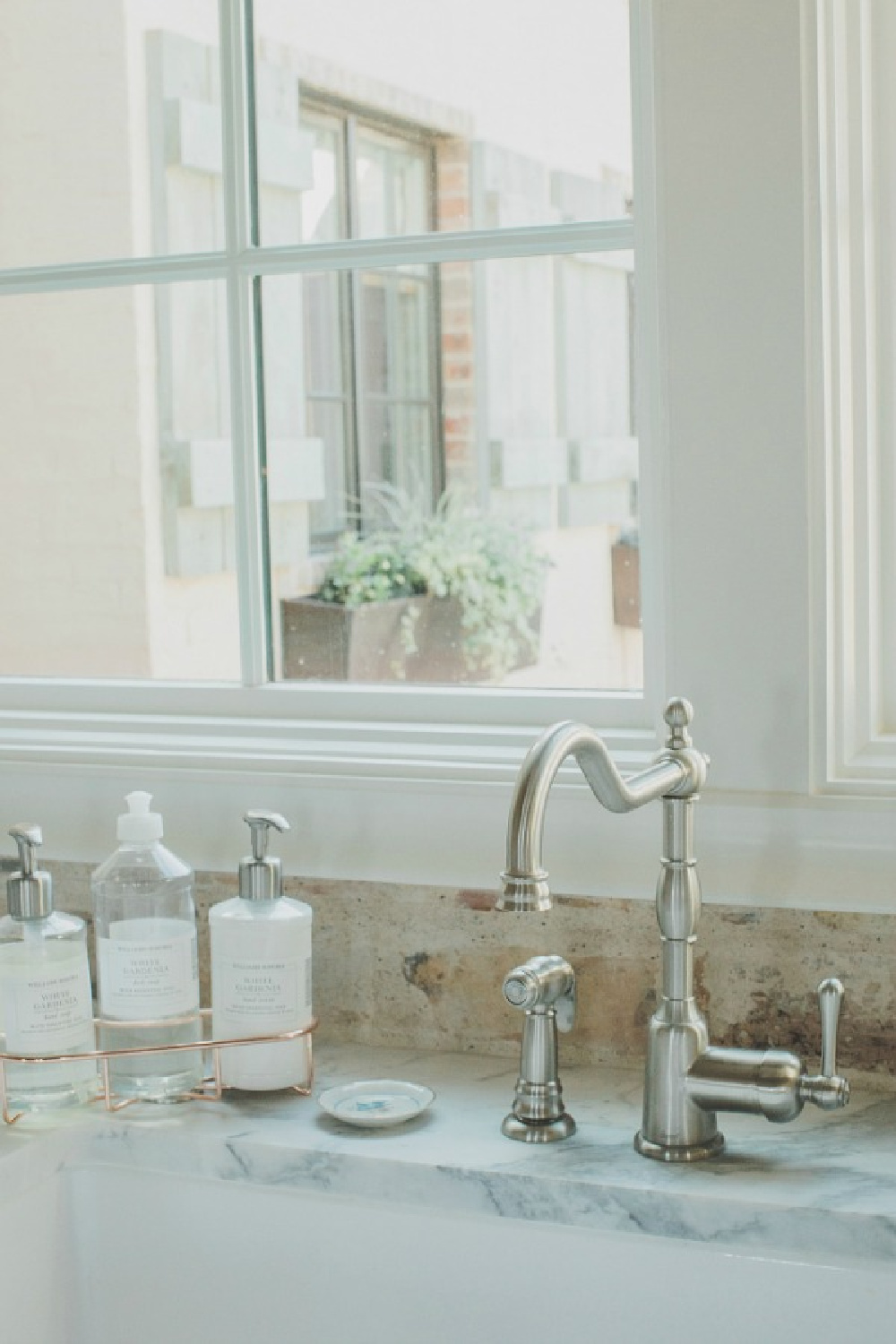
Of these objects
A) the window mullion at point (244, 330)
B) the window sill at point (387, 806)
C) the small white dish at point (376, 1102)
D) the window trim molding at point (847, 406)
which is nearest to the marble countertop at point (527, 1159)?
the small white dish at point (376, 1102)

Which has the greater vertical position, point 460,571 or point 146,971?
point 460,571

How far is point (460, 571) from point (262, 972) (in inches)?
15.8

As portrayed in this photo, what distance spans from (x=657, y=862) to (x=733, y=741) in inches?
4.5

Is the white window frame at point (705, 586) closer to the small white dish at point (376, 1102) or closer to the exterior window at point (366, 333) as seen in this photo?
the exterior window at point (366, 333)

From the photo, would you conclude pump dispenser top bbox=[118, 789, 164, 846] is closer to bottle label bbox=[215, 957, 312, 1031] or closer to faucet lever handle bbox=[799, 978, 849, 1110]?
bottle label bbox=[215, 957, 312, 1031]

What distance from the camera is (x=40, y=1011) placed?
1237 millimetres

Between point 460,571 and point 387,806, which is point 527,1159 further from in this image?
point 460,571

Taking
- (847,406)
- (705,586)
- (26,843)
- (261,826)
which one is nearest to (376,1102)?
(261,826)

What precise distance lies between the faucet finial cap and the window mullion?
0.48 m

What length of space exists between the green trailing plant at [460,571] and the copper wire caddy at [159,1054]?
0.37 metres

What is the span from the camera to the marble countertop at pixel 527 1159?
1.05 m

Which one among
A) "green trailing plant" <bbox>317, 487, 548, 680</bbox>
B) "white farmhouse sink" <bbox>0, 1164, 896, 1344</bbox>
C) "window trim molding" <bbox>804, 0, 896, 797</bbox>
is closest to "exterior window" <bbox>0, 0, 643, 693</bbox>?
"green trailing plant" <bbox>317, 487, 548, 680</bbox>

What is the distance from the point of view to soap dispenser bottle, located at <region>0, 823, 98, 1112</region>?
1.24m

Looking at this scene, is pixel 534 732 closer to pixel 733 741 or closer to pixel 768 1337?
pixel 733 741
